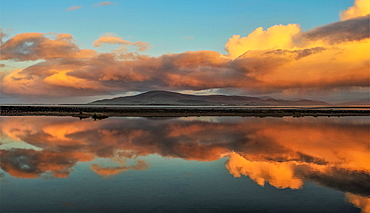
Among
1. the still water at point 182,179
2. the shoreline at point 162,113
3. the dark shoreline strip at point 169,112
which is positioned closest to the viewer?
the still water at point 182,179

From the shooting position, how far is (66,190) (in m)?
9.55

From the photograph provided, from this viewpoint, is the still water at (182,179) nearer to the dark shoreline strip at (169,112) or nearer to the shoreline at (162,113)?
the shoreline at (162,113)

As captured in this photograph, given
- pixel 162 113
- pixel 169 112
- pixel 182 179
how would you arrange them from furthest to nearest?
pixel 169 112 → pixel 162 113 → pixel 182 179

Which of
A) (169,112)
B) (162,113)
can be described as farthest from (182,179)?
(169,112)

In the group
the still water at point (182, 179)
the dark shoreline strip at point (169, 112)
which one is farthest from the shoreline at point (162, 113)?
the still water at point (182, 179)

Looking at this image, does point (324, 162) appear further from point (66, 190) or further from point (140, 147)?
point (66, 190)

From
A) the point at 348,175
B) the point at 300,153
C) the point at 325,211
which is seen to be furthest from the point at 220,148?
the point at 325,211

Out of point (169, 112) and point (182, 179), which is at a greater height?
point (169, 112)

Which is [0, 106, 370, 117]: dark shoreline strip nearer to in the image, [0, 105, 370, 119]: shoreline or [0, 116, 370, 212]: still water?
[0, 105, 370, 119]: shoreline

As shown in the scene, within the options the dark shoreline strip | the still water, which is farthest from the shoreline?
the still water

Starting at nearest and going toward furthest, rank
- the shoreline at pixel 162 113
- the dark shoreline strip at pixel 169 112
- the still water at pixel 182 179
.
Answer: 1. the still water at pixel 182 179
2. the shoreline at pixel 162 113
3. the dark shoreline strip at pixel 169 112

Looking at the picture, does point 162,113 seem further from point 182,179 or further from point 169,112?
point 182,179

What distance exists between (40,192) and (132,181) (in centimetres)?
303

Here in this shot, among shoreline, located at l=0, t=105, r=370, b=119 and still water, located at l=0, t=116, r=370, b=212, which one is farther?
shoreline, located at l=0, t=105, r=370, b=119
